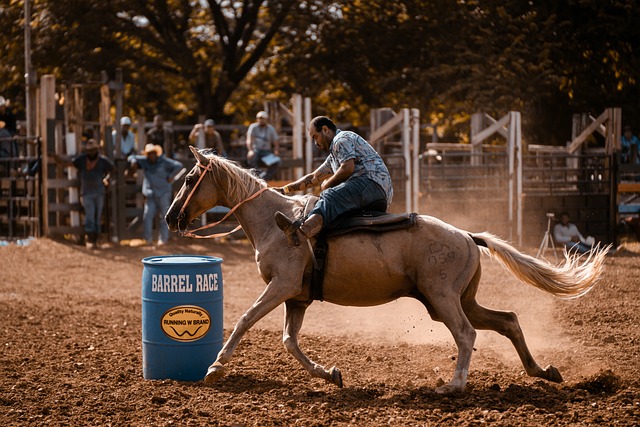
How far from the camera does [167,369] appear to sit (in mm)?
7344

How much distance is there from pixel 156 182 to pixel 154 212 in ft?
2.10

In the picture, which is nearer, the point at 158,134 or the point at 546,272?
the point at 546,272

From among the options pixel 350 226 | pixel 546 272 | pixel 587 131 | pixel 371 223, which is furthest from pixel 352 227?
pixel 587 131

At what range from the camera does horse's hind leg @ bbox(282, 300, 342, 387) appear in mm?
7109

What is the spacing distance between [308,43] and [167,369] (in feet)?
71.5

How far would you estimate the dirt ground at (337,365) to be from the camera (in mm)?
A: 6148

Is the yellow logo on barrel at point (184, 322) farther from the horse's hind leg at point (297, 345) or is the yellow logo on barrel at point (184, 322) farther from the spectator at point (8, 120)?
the spectator at point (8, 120)

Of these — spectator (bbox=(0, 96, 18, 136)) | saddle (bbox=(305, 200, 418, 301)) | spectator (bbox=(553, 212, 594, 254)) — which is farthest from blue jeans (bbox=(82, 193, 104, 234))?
saddle (bbox=(305, 200, 418, 301))

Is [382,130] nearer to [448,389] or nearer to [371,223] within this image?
[371,223]

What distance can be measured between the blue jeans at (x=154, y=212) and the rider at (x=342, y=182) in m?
10.7

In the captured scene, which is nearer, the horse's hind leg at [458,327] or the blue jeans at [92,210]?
the horse's hind leg at [458,327]

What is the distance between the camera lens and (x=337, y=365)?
26.6 feet

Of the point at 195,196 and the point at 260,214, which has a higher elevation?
the point at 195,196

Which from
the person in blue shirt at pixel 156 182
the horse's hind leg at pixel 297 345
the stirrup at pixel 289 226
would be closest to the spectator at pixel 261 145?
the person in blue shirt at pixel 156 182
